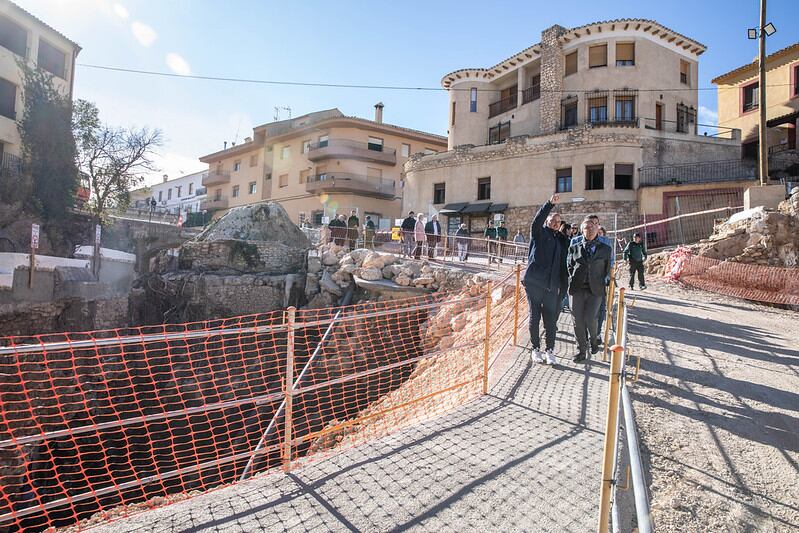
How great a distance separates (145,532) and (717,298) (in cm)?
1362

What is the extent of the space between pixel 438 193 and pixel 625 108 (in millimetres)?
11572

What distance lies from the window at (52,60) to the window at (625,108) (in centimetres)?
3008

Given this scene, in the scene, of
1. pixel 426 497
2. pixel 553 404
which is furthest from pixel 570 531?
pixel 553 404

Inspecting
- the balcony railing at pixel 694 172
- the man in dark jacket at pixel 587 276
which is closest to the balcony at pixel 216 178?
the balcony railing at pixel 694 172

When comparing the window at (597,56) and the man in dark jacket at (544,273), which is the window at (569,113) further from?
the man in dark jacket at (544,273)

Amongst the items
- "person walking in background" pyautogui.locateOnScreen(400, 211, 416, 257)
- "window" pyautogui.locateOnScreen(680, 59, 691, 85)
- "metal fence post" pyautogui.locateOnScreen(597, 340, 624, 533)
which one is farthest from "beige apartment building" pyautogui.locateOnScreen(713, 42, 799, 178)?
"metal fence post" pyautogui.locateOnScreen(597, 340, 624, 533)

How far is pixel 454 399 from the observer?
528 centimetres

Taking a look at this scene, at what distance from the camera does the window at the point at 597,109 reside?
24389 millimetres

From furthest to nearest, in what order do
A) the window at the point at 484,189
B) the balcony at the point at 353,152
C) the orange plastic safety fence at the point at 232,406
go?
the balcony at the point at 353,152, the window at the point at 484,189, the orange plastic safety fence at the point at 232,406

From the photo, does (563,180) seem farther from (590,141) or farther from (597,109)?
(597,109)

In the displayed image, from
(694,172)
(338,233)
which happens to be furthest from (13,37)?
(694,172)

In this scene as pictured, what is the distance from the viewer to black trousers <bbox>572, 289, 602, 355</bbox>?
506 centimetres

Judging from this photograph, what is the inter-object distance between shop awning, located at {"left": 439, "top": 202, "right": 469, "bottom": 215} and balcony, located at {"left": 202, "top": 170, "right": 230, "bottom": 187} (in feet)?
89.0

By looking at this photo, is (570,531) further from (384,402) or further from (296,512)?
(384,402)
